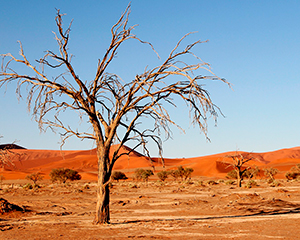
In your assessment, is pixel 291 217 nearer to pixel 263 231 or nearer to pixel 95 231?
pixel 263 231

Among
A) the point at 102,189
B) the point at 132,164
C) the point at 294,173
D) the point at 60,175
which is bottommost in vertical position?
the point at 102,189

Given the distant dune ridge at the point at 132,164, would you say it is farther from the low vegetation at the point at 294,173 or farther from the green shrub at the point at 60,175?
the low vegetation at the point at 294,173

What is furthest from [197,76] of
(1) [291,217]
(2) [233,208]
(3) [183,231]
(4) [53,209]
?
(4) [53,209]

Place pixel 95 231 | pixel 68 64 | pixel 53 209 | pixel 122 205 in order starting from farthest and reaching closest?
pixel 122 205 → pixel 53 209 → pixel 68 64 → pixel 95 231

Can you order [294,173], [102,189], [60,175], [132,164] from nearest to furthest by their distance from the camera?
[102,189]
[60,175]
[294,173]
[132,164]

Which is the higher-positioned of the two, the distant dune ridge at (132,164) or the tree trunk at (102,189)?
the distant dune ridge at (132,164)

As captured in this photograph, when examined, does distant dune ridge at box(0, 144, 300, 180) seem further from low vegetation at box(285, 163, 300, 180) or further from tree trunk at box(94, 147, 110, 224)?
tree trunk at box(94, 147, 110, 224)

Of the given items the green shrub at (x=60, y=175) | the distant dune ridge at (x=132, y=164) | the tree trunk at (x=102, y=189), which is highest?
the distant dune ridge at (x=132, y=164)

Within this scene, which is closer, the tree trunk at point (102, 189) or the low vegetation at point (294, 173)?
the tree trunk at point (102, 189)

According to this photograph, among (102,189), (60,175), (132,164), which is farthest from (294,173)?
(132,164)

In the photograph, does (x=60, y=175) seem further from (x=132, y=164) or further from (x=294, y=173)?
(x=132, y=164)

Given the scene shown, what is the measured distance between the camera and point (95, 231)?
10352 mm

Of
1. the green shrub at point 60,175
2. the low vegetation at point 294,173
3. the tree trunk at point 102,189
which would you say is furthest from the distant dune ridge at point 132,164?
the tree trunk at point 102,189

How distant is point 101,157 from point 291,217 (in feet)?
27.3
